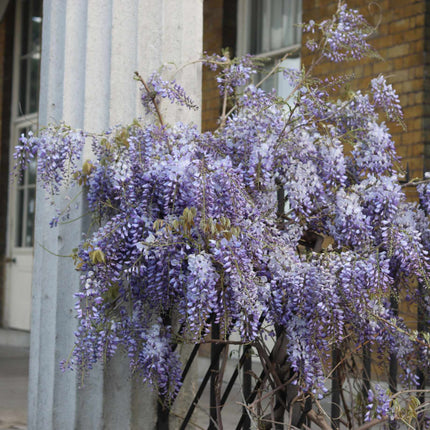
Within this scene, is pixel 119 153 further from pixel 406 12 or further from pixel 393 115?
pixel 406 12

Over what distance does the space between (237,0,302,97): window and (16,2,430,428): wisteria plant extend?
12.7ft

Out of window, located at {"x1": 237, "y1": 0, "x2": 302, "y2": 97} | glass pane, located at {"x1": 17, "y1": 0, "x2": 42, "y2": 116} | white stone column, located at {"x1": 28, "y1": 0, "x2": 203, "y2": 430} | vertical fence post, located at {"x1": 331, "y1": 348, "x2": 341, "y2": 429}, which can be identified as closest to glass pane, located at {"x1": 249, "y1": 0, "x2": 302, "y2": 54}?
window, located at {"x1": 237, "y1": 0, "x2": 302, "y2": 97}

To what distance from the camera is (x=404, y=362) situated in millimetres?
2803

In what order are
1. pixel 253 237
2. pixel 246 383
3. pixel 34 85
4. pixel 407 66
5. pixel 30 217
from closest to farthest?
pixel 253 237 → pixel 246 383 → pixel 407 66 → pixel 30 217 → pixel 34 85

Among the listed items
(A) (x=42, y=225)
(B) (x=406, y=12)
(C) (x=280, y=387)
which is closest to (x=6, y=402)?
(A) (x=42, y=225)

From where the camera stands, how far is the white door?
30.9ft

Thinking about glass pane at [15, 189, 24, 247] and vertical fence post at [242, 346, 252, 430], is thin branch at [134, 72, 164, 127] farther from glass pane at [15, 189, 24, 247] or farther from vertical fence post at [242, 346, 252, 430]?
glass pane at [15, 189, 24, 247]

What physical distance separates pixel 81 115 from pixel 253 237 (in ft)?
3.11

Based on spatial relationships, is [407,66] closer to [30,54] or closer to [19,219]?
[30,54]

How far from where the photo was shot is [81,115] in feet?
9.07

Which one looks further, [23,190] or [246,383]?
[23,190]

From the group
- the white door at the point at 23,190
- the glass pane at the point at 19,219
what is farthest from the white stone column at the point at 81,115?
the glass pane at the point at 19,219

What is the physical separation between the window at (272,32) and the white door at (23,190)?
351 cm

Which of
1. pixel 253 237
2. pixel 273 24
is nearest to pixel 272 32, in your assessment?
pixel 273 24
